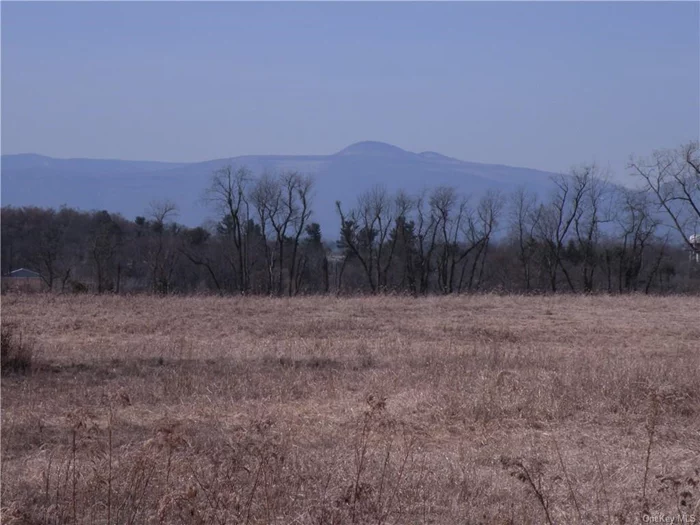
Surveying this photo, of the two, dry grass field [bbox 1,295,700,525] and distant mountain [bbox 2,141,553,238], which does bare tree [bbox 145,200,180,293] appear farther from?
distant mountain [bbox 2,141,553,238]

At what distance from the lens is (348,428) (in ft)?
25.3

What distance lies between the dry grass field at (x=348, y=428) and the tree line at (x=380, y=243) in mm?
30168

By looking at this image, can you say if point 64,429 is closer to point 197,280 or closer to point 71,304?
point 71,304

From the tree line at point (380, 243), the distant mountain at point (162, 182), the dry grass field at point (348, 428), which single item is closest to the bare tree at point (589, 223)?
the tree line at point (380, 243)

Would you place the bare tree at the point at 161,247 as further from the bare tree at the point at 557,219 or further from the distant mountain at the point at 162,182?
the distant mountain at the point at 162,182

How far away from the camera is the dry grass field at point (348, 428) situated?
16.0ft

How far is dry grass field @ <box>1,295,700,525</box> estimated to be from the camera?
4879 mm

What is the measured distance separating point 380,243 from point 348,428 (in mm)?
41563

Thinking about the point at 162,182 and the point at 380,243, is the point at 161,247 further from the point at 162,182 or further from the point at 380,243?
the point at 162,182

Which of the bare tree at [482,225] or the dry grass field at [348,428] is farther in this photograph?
the bare tree at [482,225]

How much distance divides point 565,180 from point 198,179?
464 feet

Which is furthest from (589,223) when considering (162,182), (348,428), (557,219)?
(162,182)

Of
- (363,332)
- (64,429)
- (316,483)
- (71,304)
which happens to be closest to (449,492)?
(316,483)

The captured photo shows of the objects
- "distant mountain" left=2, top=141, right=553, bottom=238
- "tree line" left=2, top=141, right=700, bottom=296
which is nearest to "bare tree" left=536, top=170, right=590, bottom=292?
"tree line" left=2, top=141, right=700, bottom=296
